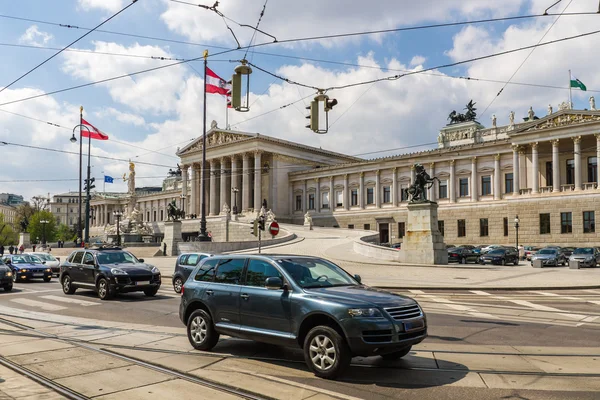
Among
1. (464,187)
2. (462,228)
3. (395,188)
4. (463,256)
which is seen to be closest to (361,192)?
(395,188)

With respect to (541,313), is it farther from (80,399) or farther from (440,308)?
(80,399)

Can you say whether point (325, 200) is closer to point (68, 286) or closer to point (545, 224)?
point (545, 224)

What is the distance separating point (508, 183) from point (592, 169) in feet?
30.8

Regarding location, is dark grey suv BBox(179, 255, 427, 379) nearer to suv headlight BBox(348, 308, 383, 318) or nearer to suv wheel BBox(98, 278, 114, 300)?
suv headlight BBox(348, 308, 383, 318)

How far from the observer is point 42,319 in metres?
12.8

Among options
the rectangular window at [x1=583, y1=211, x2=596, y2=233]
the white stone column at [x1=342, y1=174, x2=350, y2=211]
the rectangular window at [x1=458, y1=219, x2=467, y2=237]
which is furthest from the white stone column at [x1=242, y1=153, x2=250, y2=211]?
the rectangular window at [x1=583, y1=211, x2=596, y2=233]

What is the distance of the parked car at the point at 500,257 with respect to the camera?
1532 inches

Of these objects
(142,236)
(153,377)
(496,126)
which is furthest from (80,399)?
(496,126)

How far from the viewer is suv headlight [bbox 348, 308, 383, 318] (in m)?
6.83

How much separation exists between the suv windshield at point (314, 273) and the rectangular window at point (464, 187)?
62.6m

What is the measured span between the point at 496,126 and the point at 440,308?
243 ft

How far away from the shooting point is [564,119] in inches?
2234

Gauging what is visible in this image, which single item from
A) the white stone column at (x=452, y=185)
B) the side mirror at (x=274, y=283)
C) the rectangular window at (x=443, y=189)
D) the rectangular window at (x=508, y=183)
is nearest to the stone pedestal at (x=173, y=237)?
the white stone column at (x=452, y=185)

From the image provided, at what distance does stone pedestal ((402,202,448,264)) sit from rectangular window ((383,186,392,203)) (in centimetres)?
4386
